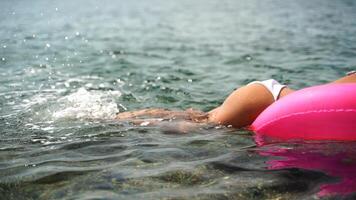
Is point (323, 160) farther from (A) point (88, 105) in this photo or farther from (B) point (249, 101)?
(A) point (88, 105)

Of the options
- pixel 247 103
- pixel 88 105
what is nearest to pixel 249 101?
pixel 247 103

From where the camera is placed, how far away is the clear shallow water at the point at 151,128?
3.37m

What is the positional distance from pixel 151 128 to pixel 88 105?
89.9 inches

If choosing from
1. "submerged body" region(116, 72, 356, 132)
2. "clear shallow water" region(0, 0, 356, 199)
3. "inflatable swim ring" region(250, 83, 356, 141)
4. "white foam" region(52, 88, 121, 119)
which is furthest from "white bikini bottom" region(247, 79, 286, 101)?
"white foam" region(52, 88, 121, 119)

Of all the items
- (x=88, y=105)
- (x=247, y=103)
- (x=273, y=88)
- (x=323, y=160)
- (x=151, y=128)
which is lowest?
(x=88, y=105)

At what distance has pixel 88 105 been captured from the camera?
7.22 metres

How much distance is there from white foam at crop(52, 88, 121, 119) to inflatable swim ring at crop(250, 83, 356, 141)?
2.40 meters

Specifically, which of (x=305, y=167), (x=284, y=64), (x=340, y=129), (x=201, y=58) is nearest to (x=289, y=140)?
(x=340, y=129)

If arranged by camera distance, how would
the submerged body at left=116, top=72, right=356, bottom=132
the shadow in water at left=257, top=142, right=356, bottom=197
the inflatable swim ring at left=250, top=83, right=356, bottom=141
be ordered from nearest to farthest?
the shadow in water at left=257, top=142, right=356, bottom=197 → the inflatable swim ring at left=250, top=83, right=356, bottom=141 → the submerged body at left=116, top=72, right=356, bottom=132

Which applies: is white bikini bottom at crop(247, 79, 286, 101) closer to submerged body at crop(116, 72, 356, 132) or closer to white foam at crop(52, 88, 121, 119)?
submerged body at crop(116, 72, 356, 132)

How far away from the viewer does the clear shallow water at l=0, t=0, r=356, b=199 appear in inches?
132

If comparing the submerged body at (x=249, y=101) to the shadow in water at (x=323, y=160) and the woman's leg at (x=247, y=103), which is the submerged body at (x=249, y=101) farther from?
the shadow in water at (x=323, y=160)

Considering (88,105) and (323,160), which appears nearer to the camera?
(323,160)

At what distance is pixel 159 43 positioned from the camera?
54.4 ft
